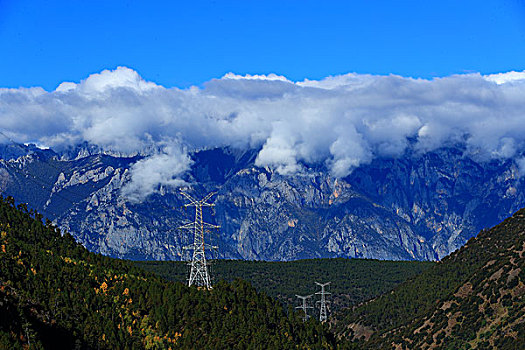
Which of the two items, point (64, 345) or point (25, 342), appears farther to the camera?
point (64, 345)
